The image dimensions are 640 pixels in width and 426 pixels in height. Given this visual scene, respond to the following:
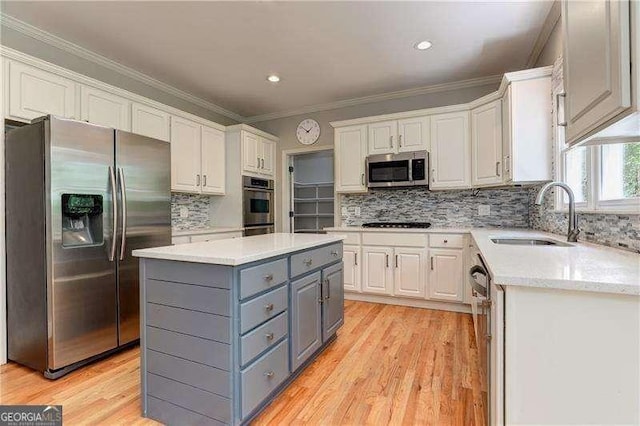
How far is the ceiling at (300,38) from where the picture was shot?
240 cm

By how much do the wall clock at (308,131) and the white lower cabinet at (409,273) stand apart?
6.84ft

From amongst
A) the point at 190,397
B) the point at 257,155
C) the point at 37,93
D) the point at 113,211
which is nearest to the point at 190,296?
the point at 190,397

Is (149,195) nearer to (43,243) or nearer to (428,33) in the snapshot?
(43,243)

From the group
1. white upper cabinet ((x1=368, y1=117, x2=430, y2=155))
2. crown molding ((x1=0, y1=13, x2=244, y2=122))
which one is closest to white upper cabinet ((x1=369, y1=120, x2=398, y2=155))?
white upper cabinet ((x1=368, y1=117, x2=430, y2=155))

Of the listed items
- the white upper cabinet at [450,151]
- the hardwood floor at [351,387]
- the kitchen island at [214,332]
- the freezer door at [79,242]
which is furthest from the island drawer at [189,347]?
the white upper cabinet at [450,151]

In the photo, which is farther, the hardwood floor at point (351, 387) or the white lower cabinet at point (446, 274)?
the white lower cabinet at point (446, 274)

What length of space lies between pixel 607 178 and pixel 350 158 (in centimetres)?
260

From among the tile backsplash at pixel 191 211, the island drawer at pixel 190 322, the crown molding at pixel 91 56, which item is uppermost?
the crown molding at pixel 91 56

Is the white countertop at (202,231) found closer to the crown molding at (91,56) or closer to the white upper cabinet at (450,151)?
the crown molding at (91,56)

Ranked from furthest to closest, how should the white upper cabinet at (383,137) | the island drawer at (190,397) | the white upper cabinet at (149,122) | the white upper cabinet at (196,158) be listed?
the white upper cabinet at (383,137), the white upper cabinet at (196,158), the white upper cabinet at (149,122), the island drawer at (190,397)

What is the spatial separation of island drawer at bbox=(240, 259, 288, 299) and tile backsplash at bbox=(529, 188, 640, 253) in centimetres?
170

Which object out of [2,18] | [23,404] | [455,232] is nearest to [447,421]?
[455,232]

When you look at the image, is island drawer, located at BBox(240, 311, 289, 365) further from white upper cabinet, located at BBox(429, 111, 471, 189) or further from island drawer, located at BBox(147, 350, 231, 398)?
white upper cabinet, located at BBox(429, 111, 471, 189)

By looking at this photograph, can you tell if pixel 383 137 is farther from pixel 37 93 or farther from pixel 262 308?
pixel 37 93
